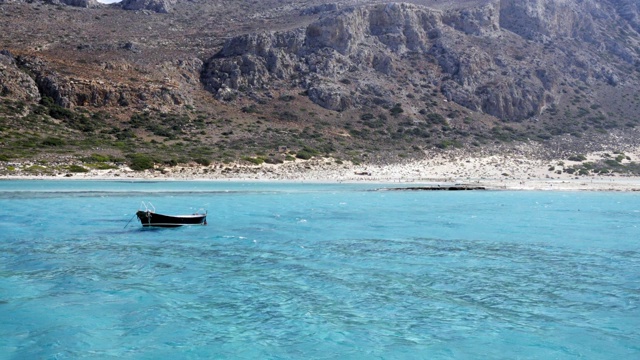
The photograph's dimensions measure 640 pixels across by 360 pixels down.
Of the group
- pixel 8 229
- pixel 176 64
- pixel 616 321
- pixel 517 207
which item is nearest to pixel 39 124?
pixel 176 64

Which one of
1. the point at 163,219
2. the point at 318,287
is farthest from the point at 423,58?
the point at 318,287

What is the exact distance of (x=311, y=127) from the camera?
73.1 m

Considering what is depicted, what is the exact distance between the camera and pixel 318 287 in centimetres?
1474

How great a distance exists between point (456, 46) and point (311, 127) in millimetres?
32893

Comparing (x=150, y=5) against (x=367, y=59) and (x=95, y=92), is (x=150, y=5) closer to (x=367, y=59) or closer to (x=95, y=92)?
(x=95, y=92)

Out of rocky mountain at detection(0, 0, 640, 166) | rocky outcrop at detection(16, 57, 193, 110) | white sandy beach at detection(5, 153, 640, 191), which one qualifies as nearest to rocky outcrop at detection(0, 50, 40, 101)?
rocky mountain at detection(0, 0, 640, 166)

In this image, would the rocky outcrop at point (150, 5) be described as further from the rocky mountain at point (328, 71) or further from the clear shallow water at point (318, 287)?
the clear shallow water at point (318, 287)

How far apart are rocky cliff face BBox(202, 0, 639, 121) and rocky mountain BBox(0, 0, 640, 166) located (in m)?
0.23

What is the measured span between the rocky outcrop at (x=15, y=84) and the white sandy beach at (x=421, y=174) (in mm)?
20671

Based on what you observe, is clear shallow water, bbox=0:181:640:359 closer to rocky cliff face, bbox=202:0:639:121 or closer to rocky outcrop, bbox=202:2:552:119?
rocky outcrop, bbox=202:2:552:119

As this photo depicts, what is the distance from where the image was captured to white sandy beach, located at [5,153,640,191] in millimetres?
51750

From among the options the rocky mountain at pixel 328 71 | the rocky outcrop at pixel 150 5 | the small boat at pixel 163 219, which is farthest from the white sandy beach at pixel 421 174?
the rocky outcrop at pixel 150 5

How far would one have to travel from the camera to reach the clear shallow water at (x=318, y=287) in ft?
35.4

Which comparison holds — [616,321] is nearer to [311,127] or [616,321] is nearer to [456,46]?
[311,127]
